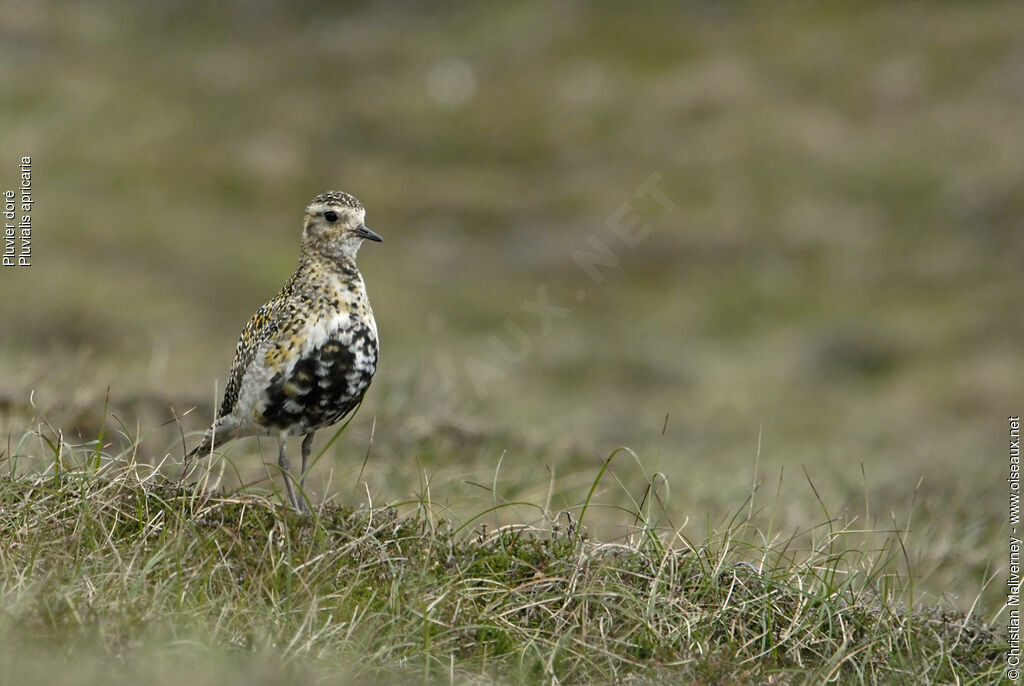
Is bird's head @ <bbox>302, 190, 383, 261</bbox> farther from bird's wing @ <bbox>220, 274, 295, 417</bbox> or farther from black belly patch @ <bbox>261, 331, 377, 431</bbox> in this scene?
black belly patch @ <bbox>261, 331, 377, 431</bbox>

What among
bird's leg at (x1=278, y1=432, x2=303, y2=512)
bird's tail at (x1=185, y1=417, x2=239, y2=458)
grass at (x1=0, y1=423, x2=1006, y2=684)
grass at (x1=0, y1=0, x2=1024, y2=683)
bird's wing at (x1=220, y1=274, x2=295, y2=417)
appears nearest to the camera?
grass at (x1=0, y1=423, x2=1006, y2=684)

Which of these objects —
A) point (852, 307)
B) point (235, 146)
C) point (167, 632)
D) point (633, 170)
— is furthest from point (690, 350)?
point (167, 632)

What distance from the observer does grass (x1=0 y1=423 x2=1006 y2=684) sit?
15.5ft

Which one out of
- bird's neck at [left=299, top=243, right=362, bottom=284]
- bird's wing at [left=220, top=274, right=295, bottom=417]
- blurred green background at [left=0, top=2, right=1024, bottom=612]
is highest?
bird's neck at [left=299, top=243, right=362, bottom=284]

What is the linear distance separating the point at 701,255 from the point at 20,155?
1263cm

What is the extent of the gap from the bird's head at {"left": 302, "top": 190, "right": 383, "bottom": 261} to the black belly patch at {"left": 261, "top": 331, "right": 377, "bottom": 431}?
0.48 m

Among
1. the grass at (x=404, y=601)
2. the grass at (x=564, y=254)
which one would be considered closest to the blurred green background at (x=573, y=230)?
the grass at (x=564, y=254)

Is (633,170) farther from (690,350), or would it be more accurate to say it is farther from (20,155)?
(20,155)

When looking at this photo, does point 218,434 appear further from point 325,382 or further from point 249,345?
point 325,382

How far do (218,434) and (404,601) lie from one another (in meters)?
1.53

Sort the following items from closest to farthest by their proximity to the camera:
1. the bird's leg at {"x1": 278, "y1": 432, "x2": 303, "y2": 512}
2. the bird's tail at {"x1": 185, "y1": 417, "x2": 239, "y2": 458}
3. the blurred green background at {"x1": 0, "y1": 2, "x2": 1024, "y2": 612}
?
the bird's leg at {"x1": 278, "y1": 432, "x2": 303, "y2": 512}
the bird's tail at {"x1": 185, "y1": 417, "x2": 239, "y2": 458}
the blurred green background at {"x1": 0, "y1": 2, "x2": 1024, "y2": 612}

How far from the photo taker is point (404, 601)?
5254 millimetres

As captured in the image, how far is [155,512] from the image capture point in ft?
18.1

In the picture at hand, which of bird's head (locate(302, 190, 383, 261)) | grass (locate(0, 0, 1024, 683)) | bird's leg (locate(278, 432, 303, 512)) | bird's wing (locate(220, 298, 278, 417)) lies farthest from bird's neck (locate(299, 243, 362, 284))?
grass (locate(0, 0, 1024, 683))
